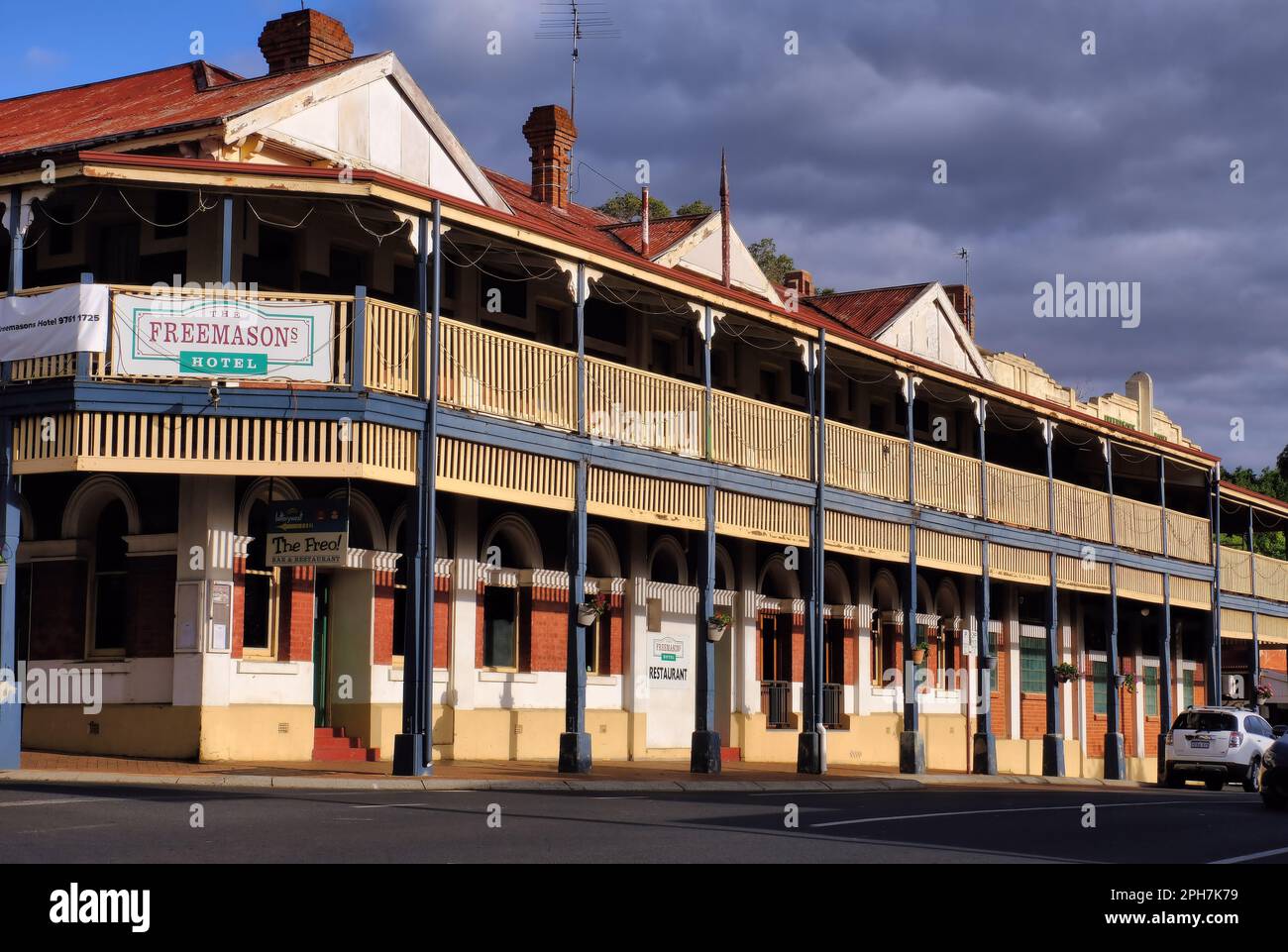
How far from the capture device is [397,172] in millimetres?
26469

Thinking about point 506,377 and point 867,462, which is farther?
point 867,462

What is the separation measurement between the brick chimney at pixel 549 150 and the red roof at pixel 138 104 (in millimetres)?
7169

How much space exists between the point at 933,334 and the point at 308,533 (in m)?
22.3

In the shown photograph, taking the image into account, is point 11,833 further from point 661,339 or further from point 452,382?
point 661,339

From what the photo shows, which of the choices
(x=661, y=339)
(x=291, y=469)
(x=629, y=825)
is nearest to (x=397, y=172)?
(x=661, y=339)

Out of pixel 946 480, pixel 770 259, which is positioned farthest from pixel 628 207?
pixel 946 480

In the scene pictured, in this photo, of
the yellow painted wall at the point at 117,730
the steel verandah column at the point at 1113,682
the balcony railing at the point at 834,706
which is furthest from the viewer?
the steel verandah column at the point at 1113,682

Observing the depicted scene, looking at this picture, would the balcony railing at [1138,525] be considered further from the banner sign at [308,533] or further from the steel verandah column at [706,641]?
A: the banner sign at [308,533]

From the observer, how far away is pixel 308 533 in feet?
70.7

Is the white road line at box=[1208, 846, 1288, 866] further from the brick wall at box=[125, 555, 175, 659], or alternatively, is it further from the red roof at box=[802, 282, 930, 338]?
the red roof at box=[802, 282, 930, 338]

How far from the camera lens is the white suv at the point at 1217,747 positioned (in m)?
30.2

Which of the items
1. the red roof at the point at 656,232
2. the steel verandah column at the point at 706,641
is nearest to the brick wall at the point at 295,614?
the steel verandah column at the point at 706,641

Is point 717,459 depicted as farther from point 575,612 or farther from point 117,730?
point 117,730
